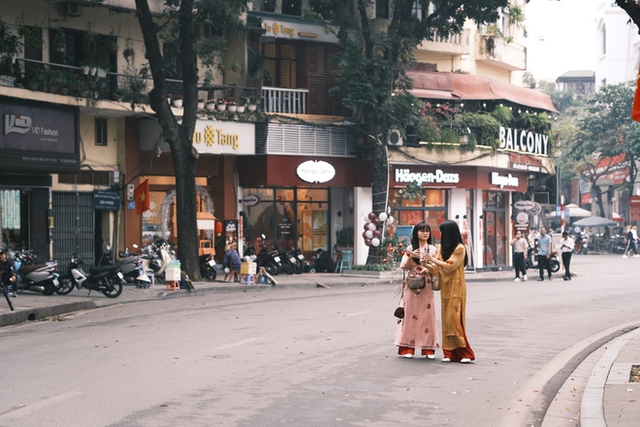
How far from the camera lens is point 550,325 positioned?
19.4 m

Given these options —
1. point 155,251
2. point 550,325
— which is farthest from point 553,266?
point 550,325

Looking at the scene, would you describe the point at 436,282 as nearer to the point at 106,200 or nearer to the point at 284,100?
the point at 106,200

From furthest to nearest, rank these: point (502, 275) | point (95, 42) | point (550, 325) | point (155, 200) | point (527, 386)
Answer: point (502, 275)
point (155, 200)
point (95, 42)
point (550, 325)
point (527, 386)

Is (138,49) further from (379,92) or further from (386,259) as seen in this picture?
(386,259)

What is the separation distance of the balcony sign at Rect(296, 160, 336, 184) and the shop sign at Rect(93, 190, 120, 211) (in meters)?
7.25

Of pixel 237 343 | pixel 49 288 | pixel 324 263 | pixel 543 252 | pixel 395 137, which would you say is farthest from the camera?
pixel 395 137

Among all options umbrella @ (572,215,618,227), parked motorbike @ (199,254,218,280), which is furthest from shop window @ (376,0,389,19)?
umbrella @ (572,215,618,227)

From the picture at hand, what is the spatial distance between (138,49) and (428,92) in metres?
11.7

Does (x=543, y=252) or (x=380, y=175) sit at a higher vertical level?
(x=380, y=175)

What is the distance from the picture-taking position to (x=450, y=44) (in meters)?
43.7

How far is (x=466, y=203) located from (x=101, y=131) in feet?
53.0

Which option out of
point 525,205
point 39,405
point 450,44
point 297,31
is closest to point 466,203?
point 525,205

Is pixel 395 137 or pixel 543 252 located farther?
pixel 395 137

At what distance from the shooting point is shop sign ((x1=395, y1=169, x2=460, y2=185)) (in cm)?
4097
